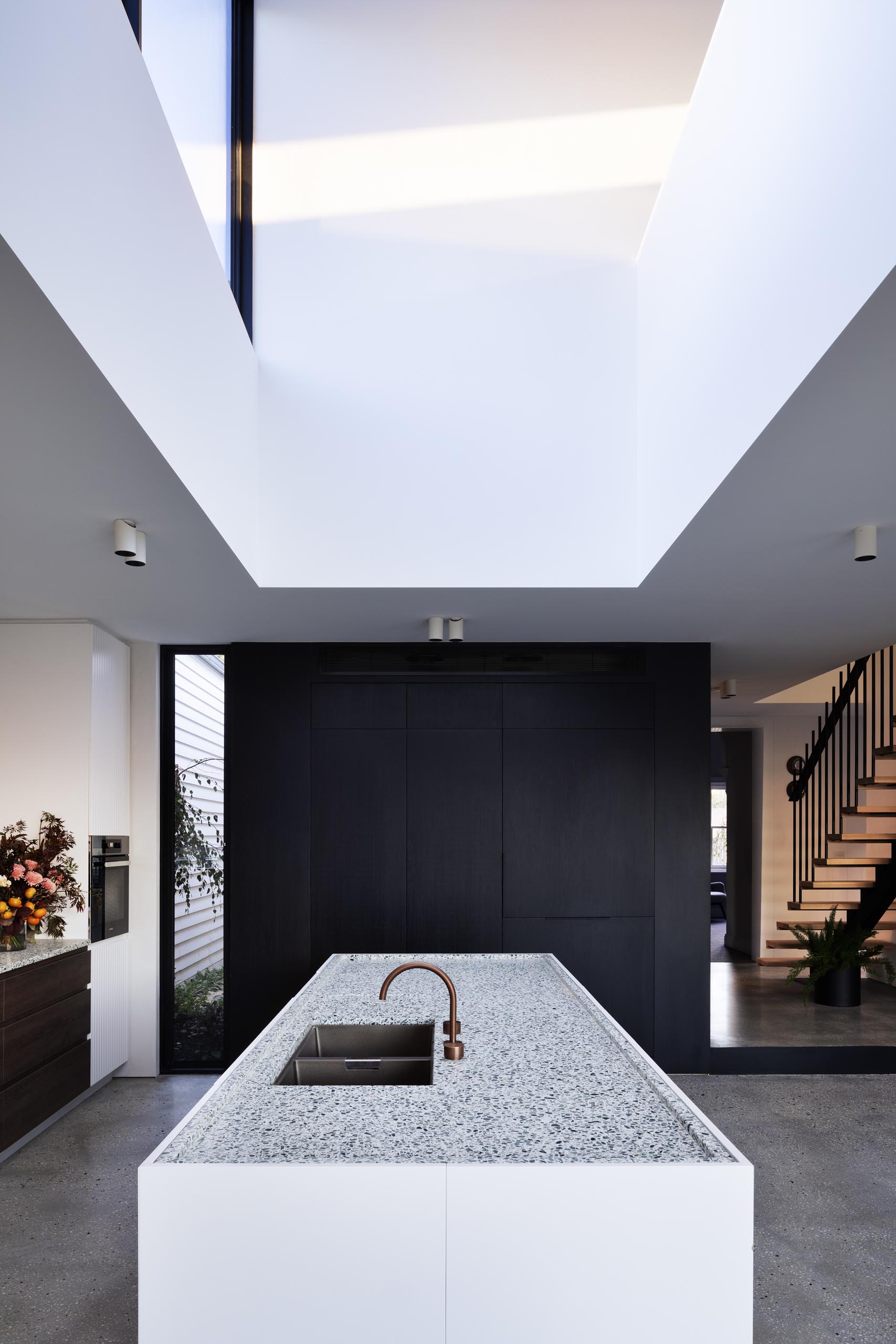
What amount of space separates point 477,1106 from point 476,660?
3580mm

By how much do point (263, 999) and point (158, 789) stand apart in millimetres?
1308

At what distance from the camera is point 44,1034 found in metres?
4.29

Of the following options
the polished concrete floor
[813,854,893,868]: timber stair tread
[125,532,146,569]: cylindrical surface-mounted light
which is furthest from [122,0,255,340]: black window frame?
[813,854,893,868]: timber stair tread

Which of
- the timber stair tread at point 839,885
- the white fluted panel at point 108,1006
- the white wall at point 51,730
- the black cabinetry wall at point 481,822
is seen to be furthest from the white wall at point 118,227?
the timber stair tread at point 839,885

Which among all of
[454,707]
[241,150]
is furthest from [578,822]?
[241,150]

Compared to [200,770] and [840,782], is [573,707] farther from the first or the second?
[840,782]

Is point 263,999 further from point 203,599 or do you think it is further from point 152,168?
point 152,168

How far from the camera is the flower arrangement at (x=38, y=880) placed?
4.34 meters

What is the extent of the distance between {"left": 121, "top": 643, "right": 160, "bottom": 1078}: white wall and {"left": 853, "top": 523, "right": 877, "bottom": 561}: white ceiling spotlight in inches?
150

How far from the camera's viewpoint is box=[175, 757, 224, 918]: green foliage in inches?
216

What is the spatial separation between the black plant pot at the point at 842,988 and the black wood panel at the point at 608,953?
223cm

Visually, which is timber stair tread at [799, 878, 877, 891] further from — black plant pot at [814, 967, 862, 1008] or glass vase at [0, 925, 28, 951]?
A: glass vase at [0, 925, 28, 951]

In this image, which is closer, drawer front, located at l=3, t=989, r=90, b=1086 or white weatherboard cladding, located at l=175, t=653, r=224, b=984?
drawer front, located at l=3, t=989, r=90, b=1086

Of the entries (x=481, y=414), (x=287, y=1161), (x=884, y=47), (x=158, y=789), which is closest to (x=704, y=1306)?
(x=287, y=1161)
